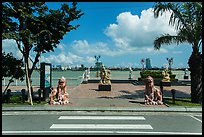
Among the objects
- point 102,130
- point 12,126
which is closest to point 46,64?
point 12,126

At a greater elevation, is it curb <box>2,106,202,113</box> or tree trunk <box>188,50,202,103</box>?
tree trunk <box>188,50,202,103</box>

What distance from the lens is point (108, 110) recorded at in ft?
39.9

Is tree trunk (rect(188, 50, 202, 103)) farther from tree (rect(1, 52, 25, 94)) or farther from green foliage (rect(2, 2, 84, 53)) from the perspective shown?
Result: tree (rect(1, 52, 25, 94))

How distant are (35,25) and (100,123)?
297 inches

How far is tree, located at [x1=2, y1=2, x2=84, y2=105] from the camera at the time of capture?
13758mm

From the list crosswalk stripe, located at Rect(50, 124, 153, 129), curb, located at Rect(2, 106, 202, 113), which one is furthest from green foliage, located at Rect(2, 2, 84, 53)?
crosswalk stripe, located at Rect(50, 124, 153, 129)

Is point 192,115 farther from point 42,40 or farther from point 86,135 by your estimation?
point 42,40

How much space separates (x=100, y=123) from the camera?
9.75 m

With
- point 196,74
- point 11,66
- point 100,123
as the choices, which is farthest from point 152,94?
point 11,66

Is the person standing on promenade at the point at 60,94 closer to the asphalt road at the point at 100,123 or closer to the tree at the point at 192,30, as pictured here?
the asphalt road at the point at 100,123

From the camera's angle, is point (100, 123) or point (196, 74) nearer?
point (100, 123)

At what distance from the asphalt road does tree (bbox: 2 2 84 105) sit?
309cm

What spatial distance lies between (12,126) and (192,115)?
23.8 ft

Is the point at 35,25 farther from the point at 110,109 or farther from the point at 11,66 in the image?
the point at 110,109
